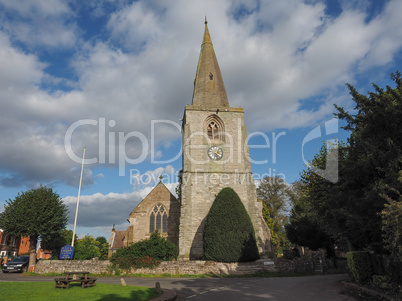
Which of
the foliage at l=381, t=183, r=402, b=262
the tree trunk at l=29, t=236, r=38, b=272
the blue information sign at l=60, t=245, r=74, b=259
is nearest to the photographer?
the foliage at l=381, t=183, r=402, b=262

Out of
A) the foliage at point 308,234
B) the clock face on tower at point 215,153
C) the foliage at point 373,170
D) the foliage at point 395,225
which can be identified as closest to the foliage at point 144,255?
the clock face on tower at point 215,153

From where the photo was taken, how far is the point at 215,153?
28.2m

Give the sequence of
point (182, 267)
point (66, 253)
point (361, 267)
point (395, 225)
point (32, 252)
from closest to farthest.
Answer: point (395, 225), point (361, 267), point (182, 267), point (66, 253), point (32, 252)

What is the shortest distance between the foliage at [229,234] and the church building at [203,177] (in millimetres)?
2996

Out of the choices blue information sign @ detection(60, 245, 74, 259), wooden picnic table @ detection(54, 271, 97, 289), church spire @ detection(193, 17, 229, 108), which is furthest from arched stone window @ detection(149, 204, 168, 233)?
wooden picnic table @ detection(54, 271, 97, 289)

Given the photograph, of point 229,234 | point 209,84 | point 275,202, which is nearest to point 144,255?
point 229,234

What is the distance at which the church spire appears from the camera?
31234 mm

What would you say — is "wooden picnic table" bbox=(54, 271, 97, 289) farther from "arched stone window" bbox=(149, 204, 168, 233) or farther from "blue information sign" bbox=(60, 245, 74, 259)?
"arched stone window" bbox=(149, 204, 168, 233)

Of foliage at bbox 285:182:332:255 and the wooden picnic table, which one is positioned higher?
foliage at bbox 285:182:332:255

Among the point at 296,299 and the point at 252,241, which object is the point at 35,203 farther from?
the point at 296,299

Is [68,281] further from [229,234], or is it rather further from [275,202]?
[275,202]

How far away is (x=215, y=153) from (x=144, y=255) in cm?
1246

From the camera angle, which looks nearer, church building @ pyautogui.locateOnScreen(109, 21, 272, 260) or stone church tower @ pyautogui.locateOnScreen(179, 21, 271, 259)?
stone church tower @ pyautogui.locateOnScreen(179, 21, 271, 259)

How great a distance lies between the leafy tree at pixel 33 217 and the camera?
73.8ft
